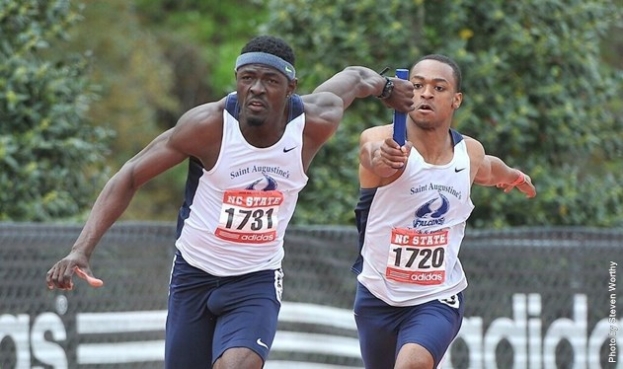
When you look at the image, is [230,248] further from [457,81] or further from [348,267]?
[348,267]

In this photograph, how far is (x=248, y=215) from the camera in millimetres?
6586

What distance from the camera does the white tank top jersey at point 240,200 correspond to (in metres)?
6.52

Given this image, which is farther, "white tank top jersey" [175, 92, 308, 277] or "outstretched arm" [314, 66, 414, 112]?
"outstretched arm" [314, 66, 414, 112]

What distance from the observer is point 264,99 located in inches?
254

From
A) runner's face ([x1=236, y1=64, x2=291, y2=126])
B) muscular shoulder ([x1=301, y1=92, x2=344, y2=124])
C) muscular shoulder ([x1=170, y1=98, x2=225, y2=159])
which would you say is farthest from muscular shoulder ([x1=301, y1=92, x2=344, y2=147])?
muscular shoulder ([x1=170, y1=98, x2=225, y2=159])

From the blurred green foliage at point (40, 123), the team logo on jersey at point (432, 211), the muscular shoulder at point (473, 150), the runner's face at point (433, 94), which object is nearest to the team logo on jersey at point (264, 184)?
the team logo on jersey at point (432, 211)

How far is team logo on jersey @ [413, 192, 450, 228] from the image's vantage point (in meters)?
6.73

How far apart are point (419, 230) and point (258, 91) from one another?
48.4 inches

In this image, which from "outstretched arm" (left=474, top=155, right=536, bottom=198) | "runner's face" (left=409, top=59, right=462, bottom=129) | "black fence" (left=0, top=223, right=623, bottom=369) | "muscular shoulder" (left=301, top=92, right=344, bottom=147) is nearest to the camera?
"muscular shoulder" (left=301, top=92, right=344, bottom=147)

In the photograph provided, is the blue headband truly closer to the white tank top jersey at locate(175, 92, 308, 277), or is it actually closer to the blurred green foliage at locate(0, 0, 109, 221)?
the white tank top jersey at locate(175, 92, 308, 277)

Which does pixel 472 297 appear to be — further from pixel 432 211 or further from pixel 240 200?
pixel 240 200

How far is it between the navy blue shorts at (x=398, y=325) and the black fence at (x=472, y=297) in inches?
109

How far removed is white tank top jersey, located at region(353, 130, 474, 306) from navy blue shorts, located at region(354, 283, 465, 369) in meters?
0.06

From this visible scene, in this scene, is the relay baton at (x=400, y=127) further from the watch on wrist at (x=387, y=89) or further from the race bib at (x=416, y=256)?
the race bib at (x=416, y=256)
